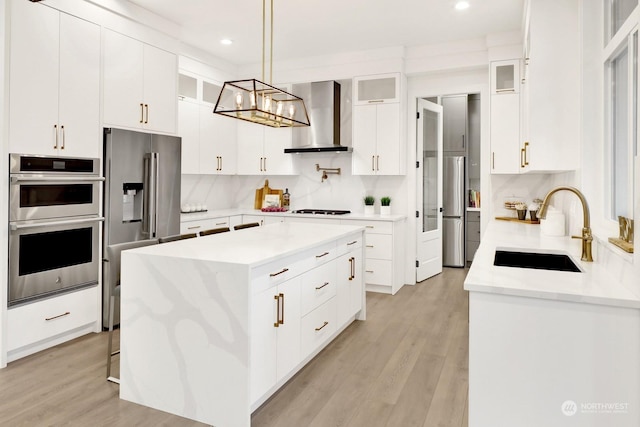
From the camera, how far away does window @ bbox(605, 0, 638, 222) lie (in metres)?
1.96

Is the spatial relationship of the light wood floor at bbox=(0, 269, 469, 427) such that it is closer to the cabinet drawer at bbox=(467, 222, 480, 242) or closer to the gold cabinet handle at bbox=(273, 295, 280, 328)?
the gold cabinet handle at bbox=(273, 295, 280, 328)

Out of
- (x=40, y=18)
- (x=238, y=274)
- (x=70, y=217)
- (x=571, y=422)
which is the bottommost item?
(x=571, y=422)

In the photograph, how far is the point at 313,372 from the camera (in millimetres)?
2832

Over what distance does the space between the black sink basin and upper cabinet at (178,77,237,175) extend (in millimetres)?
3790

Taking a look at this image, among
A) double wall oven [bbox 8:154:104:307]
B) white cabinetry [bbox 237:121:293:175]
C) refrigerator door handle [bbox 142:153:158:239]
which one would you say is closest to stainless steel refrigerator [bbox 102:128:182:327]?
refrigerator door handle [bbox 142:153:158:239]

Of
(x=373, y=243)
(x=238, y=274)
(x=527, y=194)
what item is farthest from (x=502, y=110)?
(x=238, y=274)

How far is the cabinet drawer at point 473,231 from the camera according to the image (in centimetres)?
660

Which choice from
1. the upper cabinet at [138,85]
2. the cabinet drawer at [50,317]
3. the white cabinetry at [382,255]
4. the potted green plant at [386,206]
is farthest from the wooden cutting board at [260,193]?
the cabinet drawer at [50,317]

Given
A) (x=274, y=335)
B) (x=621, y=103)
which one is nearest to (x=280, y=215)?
(x=274, y=335)

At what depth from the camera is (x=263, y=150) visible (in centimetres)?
586

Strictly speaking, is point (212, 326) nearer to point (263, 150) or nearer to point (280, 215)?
point (280, 215)

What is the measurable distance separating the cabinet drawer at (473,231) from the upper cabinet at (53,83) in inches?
209

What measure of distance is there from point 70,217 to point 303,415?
2.42 meters

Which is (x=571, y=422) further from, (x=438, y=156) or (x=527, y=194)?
(x=438, y=156)
